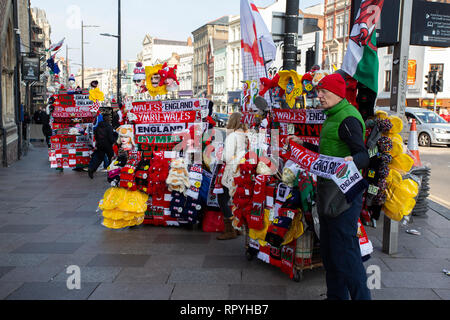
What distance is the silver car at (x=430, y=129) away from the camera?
18.5 metres

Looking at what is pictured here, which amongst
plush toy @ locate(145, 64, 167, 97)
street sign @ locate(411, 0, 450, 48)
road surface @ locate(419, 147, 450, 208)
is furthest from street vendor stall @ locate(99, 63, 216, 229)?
road surface @ locate(419, 147, 450, 208)

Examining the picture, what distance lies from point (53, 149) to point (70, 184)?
2305mm

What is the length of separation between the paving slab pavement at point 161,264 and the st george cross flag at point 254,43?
7.99 feet

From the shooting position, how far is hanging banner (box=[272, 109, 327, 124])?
4.40 metres

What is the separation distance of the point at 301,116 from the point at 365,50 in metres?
0.93

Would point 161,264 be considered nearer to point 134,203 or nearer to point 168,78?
point 134,203

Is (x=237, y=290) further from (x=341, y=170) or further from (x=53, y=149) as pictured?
(x=53, y=149)

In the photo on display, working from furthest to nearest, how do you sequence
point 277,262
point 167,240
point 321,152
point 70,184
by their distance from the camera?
point 70,184, point 167,240, point 277,262, point 321,152

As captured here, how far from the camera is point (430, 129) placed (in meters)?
18.7

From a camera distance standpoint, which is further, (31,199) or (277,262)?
(31,199)

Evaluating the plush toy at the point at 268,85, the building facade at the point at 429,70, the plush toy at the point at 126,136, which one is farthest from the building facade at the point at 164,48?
the plush toy at the point at 268,85

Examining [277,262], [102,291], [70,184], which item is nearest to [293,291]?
[277,262]

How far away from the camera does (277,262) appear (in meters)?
4.38

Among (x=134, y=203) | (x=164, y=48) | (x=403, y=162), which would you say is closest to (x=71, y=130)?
(x=134, y=203)
